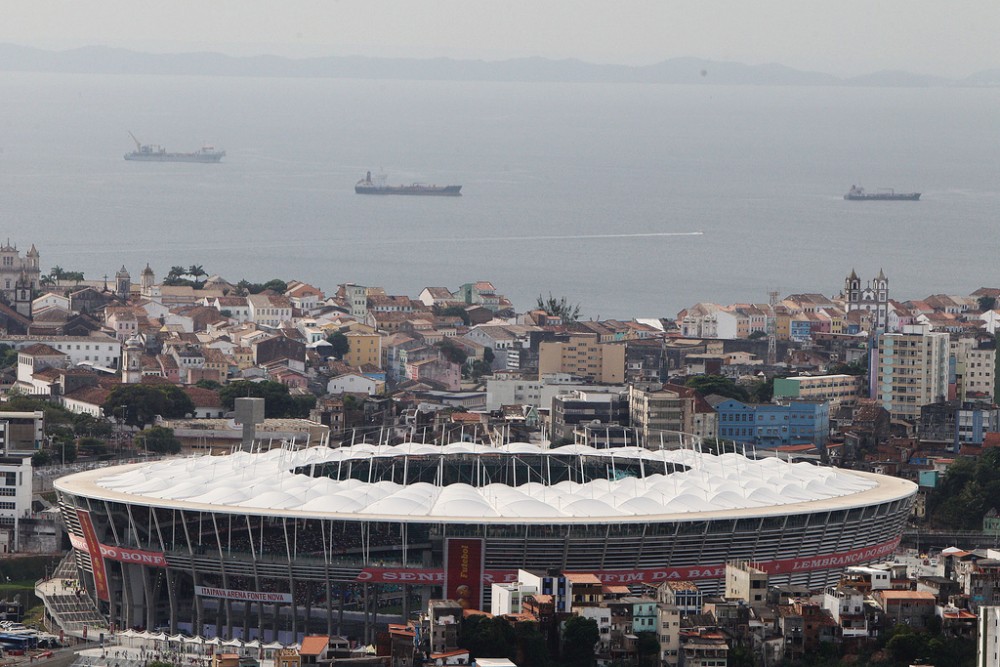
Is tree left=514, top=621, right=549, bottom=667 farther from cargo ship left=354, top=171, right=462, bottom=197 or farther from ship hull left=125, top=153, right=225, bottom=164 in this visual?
ship hull left=125, top=153, right=225, bottom=164

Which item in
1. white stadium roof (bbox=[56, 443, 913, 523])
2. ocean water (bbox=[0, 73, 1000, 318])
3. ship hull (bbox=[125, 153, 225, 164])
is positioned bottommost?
ocean water (bbox=[0, 73, 1000, 318])

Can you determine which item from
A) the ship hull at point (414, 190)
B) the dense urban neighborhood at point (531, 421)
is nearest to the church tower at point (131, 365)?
the dense urban neighborhood at point (531, 421)

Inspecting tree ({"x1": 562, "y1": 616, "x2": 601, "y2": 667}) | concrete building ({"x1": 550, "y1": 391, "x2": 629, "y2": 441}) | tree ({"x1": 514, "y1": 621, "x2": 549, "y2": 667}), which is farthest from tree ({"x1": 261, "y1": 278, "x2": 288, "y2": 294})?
tree ({"x1": 514, "y1": 621, "x2": 549, "y2": 667})

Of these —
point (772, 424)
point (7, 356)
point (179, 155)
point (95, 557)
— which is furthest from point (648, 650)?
point (179, 155)

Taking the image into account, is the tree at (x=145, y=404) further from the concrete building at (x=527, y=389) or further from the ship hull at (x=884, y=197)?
the ship hull at (x=884, y=197)

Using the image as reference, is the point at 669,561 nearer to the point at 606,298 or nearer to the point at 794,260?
the point at 606,298

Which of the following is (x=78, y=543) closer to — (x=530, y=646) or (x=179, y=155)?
(x=530, y=646)

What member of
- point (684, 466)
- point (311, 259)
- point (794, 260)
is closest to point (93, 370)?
point (684, 466)
